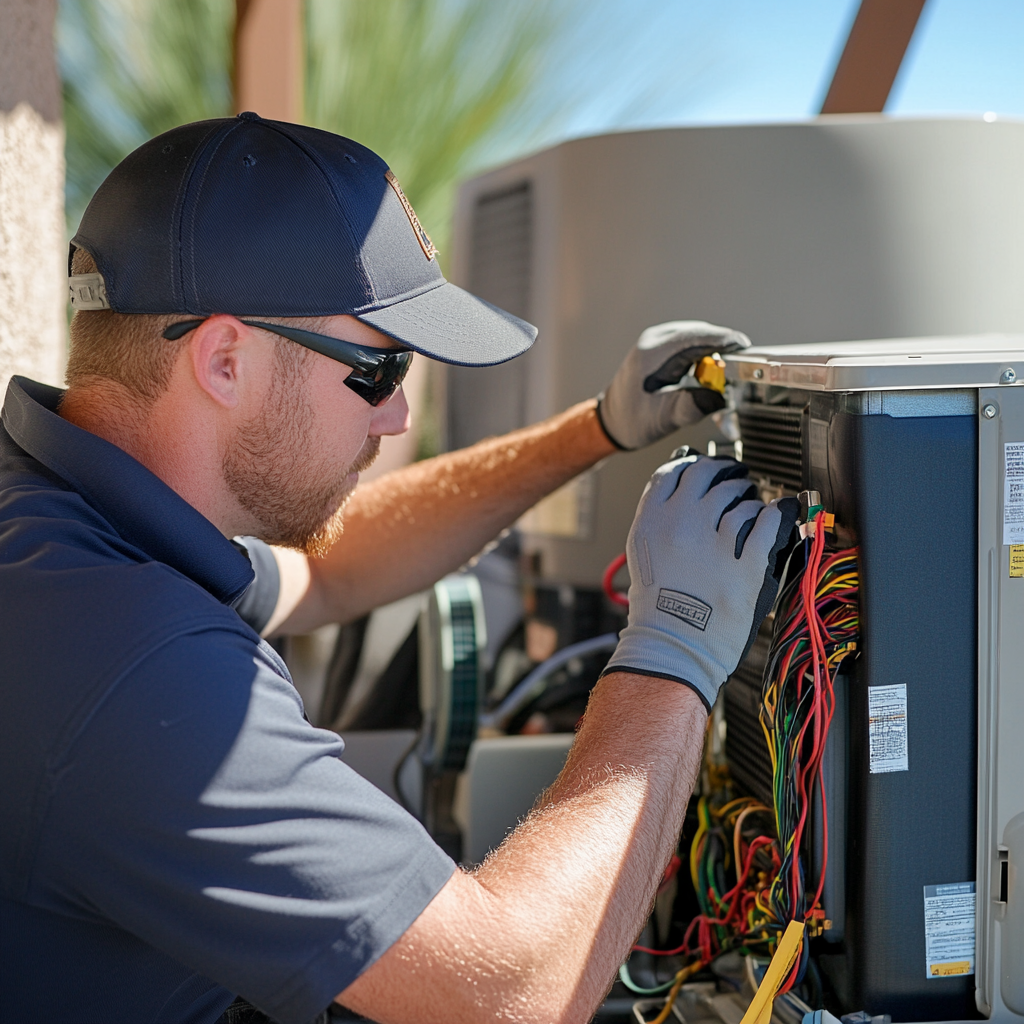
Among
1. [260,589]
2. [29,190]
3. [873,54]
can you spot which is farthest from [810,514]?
[873,54]

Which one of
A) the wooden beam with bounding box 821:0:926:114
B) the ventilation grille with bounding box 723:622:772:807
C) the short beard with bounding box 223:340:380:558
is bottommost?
the ventilation grille with bounding box 723:622:772:807

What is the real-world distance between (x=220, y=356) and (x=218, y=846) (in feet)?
1.78

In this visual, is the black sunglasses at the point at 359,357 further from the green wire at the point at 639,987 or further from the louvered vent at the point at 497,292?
the louvered vent at the point at 497,292

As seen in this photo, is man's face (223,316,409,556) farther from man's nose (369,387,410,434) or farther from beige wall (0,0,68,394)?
beige wall (0,0,68,394)

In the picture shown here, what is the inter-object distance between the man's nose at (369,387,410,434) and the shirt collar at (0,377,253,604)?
0.26 meters

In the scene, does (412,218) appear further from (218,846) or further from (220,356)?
(218,846)

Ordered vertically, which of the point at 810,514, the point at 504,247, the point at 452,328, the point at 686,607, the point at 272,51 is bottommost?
the point at 686,607

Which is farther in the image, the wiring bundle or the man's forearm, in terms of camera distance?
the man's forearm

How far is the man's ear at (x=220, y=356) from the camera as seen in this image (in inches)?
45.2

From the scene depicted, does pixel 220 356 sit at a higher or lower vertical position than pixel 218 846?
higher

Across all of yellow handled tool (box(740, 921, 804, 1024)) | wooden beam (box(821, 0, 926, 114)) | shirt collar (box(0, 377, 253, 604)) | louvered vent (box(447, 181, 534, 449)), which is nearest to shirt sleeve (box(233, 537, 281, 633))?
shirt collar (box(0, 377, 253, 604))

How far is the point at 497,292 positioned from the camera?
2467 millimetres

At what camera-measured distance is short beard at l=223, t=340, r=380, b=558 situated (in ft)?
3.89

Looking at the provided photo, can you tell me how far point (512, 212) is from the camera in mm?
2438
